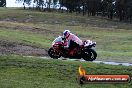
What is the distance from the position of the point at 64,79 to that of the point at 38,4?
134996mm

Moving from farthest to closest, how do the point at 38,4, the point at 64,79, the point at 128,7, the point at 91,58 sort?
the point at 38,4 < the point at 128,7 < the point at 91,58 < the point at 64,79

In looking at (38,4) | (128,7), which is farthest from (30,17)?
(38,4)

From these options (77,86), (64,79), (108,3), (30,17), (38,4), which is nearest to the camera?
(77,86)

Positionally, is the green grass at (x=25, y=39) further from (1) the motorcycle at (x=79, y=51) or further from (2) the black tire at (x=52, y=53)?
(1) the motorcycle at (x=79, y=51)

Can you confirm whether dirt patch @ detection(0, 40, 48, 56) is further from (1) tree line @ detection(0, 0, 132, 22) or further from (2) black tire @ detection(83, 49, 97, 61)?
(1) tree line @ detection(0, 0, 132, 22)

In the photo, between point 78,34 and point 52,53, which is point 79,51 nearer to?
point 52,53

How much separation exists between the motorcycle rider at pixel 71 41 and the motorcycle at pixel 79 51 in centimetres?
20

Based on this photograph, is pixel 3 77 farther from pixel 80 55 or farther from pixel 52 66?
pixel 80 55

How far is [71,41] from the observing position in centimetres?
2314

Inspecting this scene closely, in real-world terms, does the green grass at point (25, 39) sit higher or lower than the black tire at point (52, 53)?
lower

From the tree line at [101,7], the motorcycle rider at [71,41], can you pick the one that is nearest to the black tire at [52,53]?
the motorcycle rider at [71,41]

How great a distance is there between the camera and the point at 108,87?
15.4 meters

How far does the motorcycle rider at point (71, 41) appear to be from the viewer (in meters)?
22.9

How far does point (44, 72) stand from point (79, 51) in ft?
21.0
